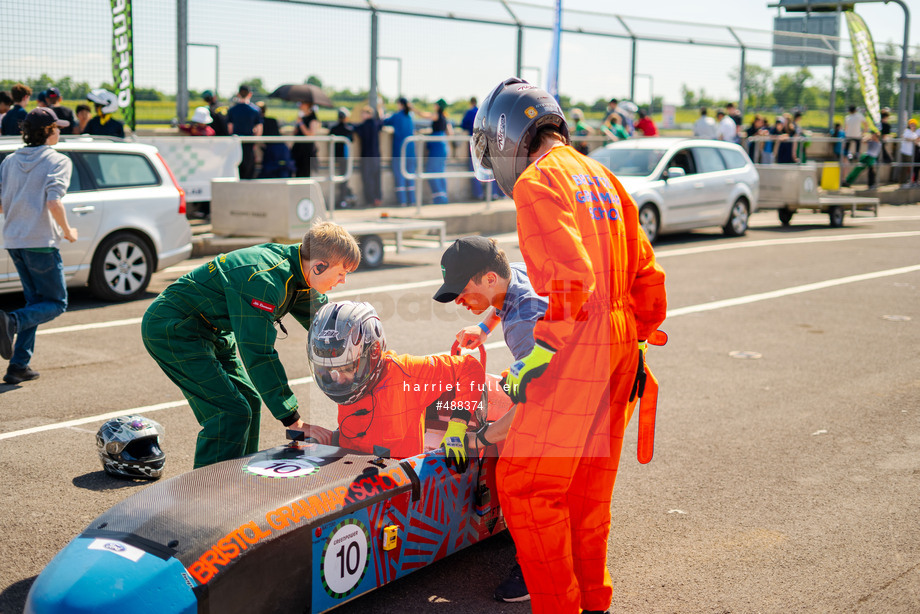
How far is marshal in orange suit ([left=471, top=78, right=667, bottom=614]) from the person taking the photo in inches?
114

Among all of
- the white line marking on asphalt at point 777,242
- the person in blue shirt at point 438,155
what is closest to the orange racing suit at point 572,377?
the white line marking on asphalt at point 777,242

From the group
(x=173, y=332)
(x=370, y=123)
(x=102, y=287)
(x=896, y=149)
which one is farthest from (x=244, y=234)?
(x=896, y=149)

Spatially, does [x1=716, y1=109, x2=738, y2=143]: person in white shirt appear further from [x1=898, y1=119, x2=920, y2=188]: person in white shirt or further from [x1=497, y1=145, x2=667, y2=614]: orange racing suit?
[x1=497, y1=145, x2=667, y2=614]: orange racing suit

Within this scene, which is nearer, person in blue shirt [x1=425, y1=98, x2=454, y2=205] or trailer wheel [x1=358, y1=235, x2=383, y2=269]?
trailer wheel [x1=358, y1=235, x2=383, y2=269]

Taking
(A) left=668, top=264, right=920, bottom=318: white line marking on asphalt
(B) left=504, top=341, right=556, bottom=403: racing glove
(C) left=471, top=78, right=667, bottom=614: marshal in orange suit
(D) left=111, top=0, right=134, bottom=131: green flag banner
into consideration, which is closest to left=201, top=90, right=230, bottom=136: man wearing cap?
(D) left=111, top=0, right=134, bottom=131: green flag banner

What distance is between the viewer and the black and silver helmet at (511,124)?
125 inches

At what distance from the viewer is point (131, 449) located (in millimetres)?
4844

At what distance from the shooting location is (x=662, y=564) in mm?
4031

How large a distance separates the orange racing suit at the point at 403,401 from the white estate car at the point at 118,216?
652 centimetres

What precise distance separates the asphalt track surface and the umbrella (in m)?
6.69

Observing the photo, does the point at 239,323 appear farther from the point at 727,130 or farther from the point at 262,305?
the point at 727,130

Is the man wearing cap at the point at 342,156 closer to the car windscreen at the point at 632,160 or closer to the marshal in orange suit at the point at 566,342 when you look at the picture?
the car windscreen at the point at 632,160

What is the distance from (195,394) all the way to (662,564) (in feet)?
7.39

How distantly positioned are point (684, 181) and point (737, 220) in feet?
5.64
